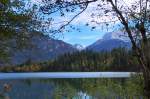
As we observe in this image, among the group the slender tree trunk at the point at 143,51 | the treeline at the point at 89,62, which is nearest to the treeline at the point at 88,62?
the treeline at the point at 89,62

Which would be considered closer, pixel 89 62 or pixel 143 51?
pixel 143 51

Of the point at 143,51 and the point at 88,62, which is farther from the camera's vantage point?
the point at 88,62

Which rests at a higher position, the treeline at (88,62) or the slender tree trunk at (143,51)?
the treeline at (88,62)

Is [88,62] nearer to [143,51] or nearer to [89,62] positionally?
[89,62]

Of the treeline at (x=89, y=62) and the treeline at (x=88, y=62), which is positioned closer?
the treeline at (x=89, y=62)

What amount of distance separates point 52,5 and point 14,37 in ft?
20.2

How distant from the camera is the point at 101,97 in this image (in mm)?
23953

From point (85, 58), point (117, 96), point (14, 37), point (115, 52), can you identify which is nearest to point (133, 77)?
point (117, 96)

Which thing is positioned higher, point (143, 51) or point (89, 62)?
point (89, 62)

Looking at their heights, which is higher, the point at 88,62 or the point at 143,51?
the point at 88,62

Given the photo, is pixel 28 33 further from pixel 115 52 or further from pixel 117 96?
pixel 115 52

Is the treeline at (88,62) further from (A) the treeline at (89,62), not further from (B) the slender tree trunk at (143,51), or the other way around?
(B) the slender tree trunk at (143,51)

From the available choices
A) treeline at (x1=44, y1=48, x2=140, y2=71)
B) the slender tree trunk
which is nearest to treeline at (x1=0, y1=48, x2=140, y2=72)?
treeline at (x1=44, y1=48, x2=140, y2=71)

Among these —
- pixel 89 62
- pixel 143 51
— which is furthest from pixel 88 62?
pixel 143 51
